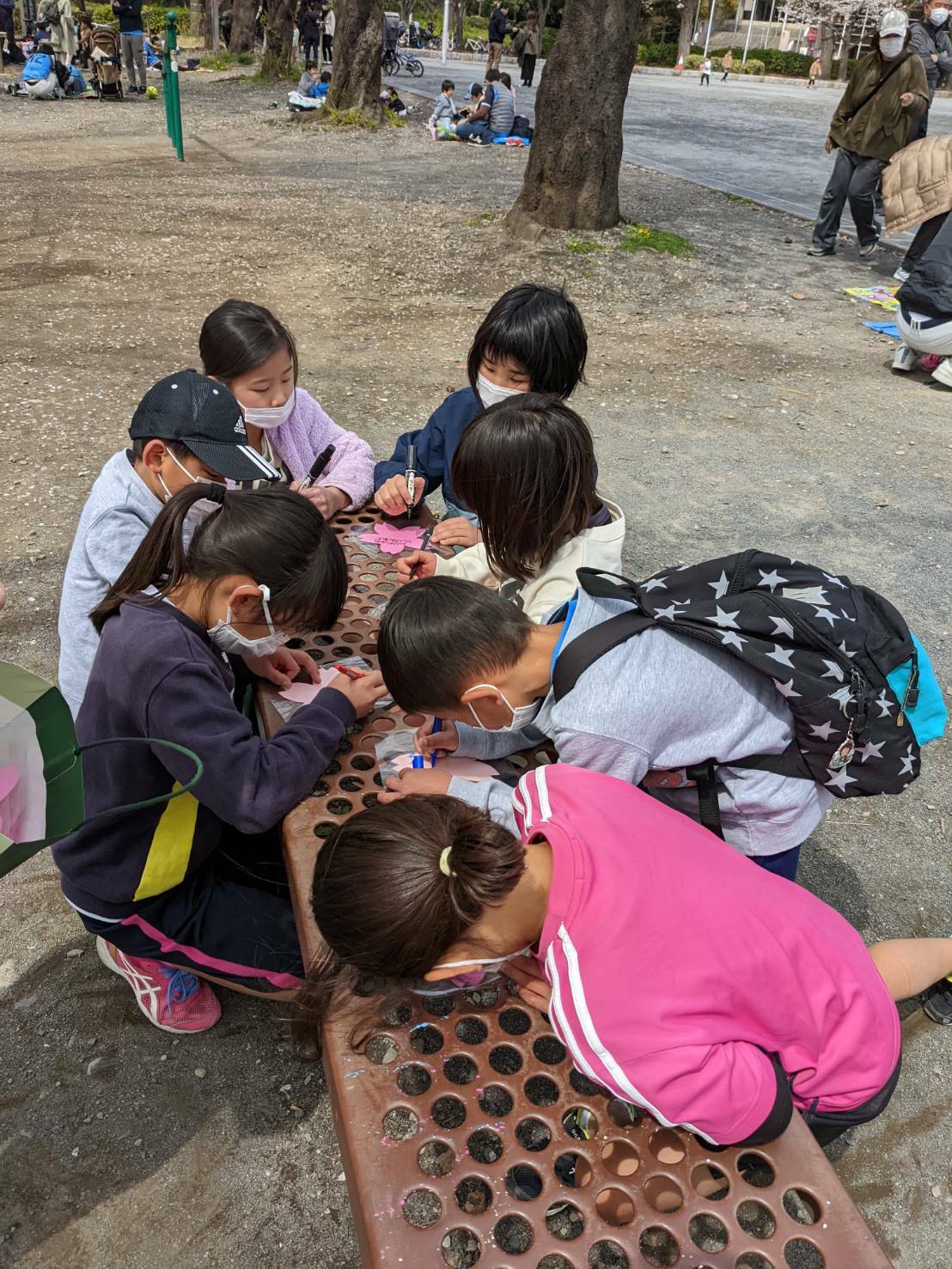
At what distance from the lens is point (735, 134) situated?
1609 centimetres

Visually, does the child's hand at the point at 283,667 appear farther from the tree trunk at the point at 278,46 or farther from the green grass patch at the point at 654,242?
the tree trunk at the point at 278,46

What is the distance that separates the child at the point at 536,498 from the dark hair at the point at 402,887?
2.24 ft

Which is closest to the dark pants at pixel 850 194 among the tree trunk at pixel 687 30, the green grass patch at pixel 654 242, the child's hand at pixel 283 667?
the green grass patch at pixel 654 242

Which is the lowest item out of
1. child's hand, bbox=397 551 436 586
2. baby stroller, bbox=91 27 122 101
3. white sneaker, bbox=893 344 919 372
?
white sneaker, bbox=893 344 919 372

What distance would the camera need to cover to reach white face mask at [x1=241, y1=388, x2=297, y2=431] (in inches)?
104

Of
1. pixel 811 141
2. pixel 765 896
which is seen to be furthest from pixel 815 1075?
pixel 811 141

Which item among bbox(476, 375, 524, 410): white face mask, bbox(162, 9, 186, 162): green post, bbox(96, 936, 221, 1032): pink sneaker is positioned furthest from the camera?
bbox(162, 9, 186, 162): green post

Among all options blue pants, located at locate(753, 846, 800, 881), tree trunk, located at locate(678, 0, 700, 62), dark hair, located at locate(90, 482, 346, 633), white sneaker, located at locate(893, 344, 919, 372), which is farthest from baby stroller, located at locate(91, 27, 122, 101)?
tree trunk, located at locate(678, 0, 700, 62)

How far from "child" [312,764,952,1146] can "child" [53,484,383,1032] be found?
0.35 m

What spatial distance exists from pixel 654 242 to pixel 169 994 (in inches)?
293

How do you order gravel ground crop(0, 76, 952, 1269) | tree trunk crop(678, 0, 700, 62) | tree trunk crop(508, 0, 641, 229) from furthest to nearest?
tree trunk crop(678, 0, 700, 62) → tree trunk crop(508, 0, 641, 229) → gravel ground crop(0, 76, 952, 1269)

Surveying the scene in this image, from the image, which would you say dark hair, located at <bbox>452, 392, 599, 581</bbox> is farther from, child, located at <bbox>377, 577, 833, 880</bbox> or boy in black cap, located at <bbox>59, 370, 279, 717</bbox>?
boy in black cap, located at <bbox>59, 370, 279, 717</bbox>

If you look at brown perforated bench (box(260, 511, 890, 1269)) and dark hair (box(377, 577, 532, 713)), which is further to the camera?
dark hair (box(377, 577, 532, 713))

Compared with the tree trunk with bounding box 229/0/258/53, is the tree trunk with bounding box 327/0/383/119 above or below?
below
